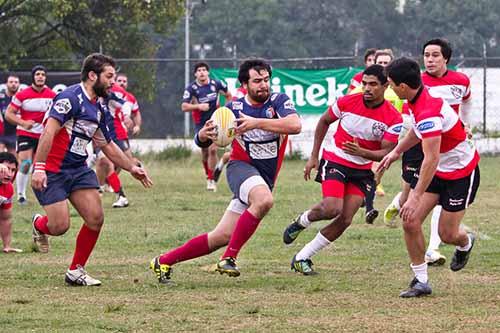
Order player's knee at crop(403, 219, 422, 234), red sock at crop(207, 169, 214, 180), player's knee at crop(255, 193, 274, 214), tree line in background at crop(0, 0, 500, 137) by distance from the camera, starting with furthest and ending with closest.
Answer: tree line in background at crop(0, 0, 500, 137) → red sock at crop(207, 169, 214, 180) → player's knee at crop(255, 193, 274, 214) → player's knee at crop(403, 219, 422, 234)

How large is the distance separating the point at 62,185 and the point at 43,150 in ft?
1.48

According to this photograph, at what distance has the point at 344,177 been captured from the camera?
9.43 metres

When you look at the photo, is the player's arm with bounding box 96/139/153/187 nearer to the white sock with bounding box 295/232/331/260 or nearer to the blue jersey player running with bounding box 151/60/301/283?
the blue jersey player running with bounding box 151/60/301/283

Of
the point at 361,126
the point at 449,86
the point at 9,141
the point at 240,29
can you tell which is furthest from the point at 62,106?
the point at 240,29

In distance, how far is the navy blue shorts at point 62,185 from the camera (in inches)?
350

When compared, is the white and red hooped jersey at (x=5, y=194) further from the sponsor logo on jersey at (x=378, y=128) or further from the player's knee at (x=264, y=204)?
the sponsor logo on jersey at (x=378, y=128)

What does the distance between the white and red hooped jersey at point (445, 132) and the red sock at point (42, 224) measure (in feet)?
10.4

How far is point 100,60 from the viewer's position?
8.77 meters

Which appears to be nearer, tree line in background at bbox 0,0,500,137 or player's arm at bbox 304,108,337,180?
player's arm at bbox 304,108,337,180

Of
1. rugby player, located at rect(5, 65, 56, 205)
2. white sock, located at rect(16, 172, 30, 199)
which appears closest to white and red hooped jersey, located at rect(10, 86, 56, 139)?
rugby player, located at rect(5, 65, 56, 205)

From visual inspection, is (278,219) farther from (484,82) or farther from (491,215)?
(484,82)

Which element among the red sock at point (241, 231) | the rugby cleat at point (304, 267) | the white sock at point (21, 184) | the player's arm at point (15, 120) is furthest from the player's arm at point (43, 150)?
the white sock at point (21, 184)

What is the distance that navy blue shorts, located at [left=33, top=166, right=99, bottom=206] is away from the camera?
8891 mm

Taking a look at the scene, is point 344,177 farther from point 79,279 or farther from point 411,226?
point 79,279
